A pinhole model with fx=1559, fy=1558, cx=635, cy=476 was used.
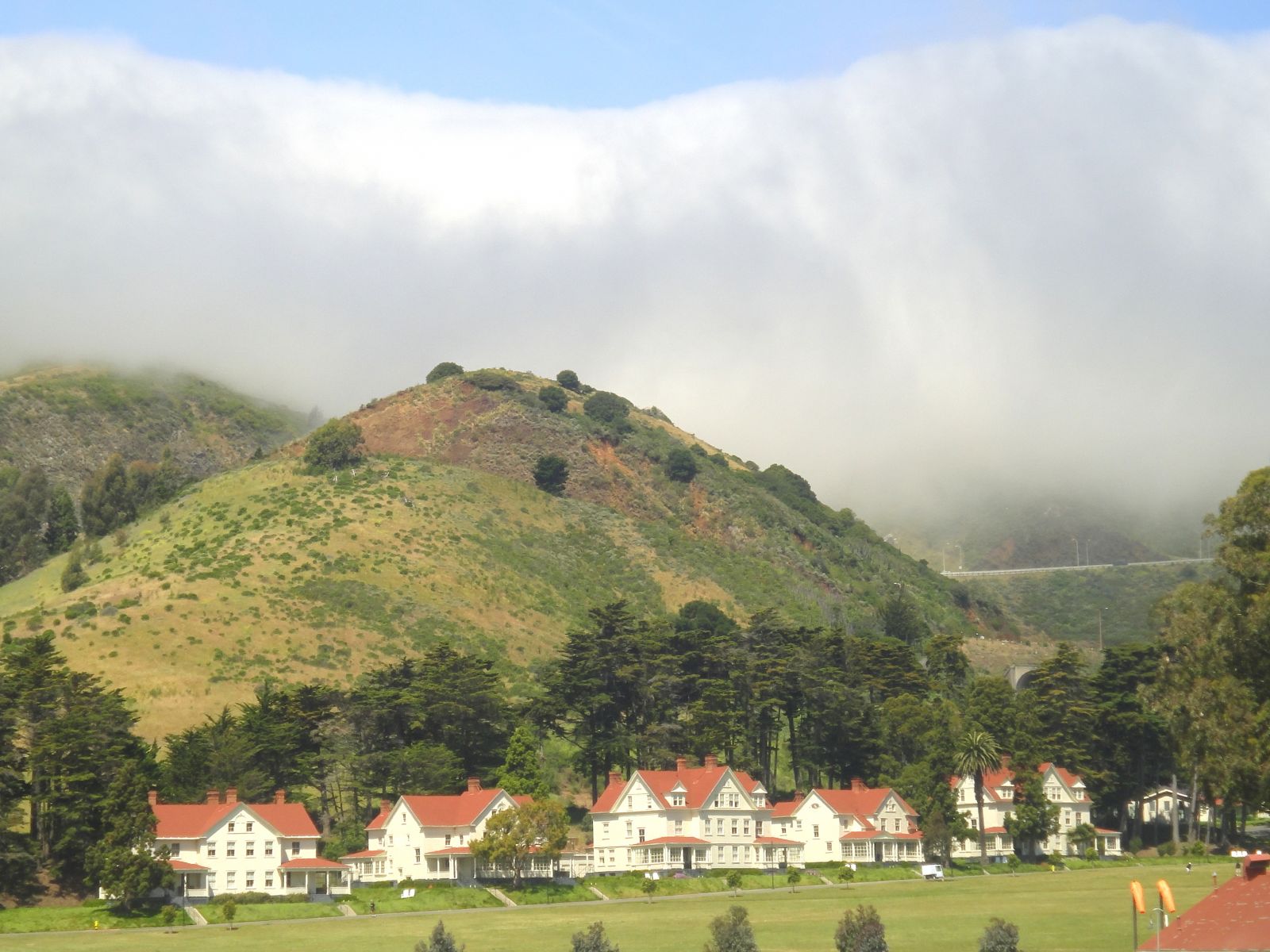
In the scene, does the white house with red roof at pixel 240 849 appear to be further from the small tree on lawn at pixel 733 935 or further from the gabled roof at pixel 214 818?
the small tree on lawn at pixel 733 935

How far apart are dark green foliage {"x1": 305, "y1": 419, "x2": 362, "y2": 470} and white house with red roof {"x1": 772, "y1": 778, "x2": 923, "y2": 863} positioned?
93.5 m

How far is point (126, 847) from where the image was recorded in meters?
73.6

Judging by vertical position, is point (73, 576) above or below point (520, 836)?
above

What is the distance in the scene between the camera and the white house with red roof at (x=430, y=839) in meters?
88.5

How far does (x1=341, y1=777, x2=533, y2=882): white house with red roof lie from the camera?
8850cm

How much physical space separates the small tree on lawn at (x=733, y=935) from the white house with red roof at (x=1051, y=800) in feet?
208

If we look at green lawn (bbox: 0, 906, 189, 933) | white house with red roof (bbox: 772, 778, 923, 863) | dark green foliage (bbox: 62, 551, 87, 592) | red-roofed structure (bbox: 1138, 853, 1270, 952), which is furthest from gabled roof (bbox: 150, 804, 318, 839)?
dark green foliage (bbox: 62, 551, 87, 592)

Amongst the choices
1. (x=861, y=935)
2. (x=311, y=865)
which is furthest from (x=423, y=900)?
(x=861, y=935)

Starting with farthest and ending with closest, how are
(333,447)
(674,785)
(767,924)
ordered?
(333,447)
(674,785)
(767,924)

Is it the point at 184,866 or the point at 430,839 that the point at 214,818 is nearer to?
the point at 184,866

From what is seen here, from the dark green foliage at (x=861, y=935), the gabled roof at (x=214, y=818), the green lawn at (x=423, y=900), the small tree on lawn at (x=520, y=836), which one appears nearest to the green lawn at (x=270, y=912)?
the green lawn at (x=423, y=900)

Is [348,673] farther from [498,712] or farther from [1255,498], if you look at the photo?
[1255,498]

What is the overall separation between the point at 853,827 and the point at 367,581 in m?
63.8

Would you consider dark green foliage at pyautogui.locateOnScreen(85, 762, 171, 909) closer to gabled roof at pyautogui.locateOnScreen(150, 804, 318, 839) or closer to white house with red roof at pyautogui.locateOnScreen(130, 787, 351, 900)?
gabled roof at pyautogui.locateOnScreen(150, 804, 318, 839)
